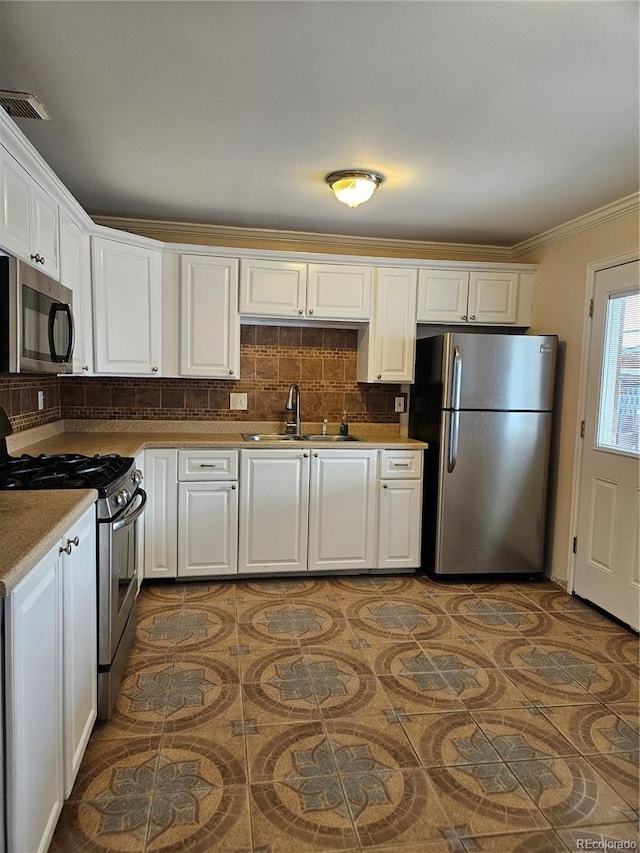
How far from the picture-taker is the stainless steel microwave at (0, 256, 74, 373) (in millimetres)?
1938

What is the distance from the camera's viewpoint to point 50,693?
1463 millimetres

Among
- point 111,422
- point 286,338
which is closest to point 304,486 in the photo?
point 286,338

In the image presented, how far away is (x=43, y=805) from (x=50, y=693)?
277 mm

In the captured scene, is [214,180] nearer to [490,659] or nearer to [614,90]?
[614,90]

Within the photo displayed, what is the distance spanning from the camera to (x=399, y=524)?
147 inches

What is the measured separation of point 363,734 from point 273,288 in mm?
2611

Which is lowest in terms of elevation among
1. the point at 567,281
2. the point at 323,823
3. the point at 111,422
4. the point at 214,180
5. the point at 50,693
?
the point at 323,823

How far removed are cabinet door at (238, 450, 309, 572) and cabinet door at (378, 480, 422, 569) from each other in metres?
0.52

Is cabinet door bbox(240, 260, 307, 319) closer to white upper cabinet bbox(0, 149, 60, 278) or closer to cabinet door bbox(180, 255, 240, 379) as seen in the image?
cabinet door bbox(180, 255, 240, 379)

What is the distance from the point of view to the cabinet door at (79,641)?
5.32 ft

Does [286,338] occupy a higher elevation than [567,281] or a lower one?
lower

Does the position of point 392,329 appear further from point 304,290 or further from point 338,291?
point 304,290

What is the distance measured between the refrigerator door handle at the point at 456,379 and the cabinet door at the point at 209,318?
1.38m

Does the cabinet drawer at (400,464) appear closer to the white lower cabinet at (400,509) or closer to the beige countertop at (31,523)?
the white lower cabinet at (400,509)
